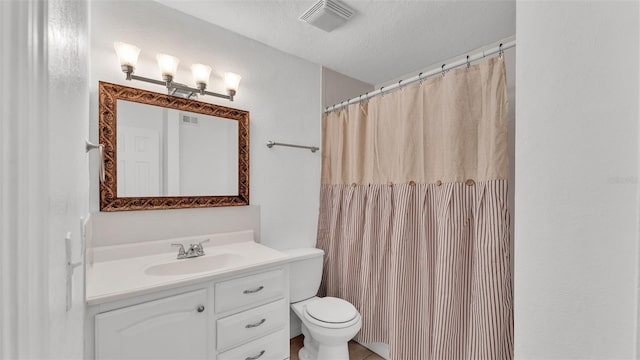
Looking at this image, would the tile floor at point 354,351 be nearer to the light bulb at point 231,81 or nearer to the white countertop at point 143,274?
the white countertop at point 143,274

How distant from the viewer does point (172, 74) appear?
157 cm

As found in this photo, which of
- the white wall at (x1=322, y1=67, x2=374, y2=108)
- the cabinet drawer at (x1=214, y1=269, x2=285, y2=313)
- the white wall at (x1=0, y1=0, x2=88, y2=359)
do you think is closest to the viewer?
the white wall at (x1=0, y1=0, x2=88, y2=359)

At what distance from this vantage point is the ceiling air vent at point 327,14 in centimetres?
158

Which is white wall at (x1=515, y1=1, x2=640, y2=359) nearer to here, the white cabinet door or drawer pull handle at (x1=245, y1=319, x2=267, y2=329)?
drawer pull handle at (x1=245, y1=319, x2=267, y2=329)

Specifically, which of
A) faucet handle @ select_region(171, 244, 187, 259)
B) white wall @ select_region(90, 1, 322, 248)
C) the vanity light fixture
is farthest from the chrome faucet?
the vanity light fixture

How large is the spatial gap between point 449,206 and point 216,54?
1797 millimetres

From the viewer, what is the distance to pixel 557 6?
2.55ft

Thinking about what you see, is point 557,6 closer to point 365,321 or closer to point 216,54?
point 216,54

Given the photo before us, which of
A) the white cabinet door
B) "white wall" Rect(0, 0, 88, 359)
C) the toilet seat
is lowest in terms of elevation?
the toilet seat

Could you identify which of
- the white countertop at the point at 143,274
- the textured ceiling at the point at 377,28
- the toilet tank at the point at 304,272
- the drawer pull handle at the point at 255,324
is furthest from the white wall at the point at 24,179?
the toilet tank at the point at 304,272

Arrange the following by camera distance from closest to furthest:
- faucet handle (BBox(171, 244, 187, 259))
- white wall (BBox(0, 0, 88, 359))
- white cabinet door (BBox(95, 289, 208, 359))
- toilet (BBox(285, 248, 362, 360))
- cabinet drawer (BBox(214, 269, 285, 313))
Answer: white wall (BBox(0, 0, 88, 359))
white cabinet door (BBox(95, 289, 208, 359))
cabinet drawer (BBox(214, 269, 285, 313))
faucet handle (BBox(171, 244, 187, 259))
toilet (BBox(285, 248, 362, 360))

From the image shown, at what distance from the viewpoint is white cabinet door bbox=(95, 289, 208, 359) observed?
1086mm

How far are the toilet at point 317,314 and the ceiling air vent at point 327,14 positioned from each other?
1.52 metres

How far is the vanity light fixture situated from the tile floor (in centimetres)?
190
